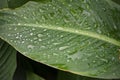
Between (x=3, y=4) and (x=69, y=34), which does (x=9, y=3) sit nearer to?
(x=3, y=4)

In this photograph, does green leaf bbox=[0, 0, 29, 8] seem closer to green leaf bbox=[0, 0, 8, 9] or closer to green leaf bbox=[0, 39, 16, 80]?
green leaf bbox=[0, 0, 8, 9]

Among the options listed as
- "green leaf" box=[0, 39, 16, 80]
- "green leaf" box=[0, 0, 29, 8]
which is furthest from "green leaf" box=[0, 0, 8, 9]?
"green leaf" box=[0, 39, 16, 80]

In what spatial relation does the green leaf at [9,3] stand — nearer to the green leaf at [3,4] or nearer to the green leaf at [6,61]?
the green leaf at [3,4]

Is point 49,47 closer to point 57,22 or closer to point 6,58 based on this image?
point 57,22

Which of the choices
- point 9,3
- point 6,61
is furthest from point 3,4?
point 6,61

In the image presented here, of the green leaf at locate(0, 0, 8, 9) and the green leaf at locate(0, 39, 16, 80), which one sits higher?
the green leaf at locate(0, 0, 8, 9)

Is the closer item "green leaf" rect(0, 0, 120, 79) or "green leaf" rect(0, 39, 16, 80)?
"green leaf" rect(0, 0, 120, 79)
